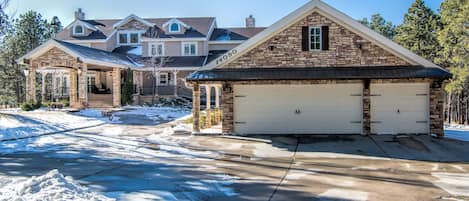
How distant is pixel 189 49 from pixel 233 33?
449 cm

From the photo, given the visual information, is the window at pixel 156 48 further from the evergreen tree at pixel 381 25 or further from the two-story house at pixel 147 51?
the evergreen tree at pixel 381 25

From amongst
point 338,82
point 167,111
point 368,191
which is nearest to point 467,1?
point 338,82

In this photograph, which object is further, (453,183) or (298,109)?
(298,109)

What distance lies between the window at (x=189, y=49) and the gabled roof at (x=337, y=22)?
1892 cm

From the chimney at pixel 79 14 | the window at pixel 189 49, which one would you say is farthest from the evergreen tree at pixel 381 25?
the chimney at pixel 79 14

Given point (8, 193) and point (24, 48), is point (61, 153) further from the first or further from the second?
point (24, 48)

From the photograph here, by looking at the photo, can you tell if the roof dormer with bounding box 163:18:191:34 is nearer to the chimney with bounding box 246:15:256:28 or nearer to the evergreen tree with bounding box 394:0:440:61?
the chimney with bounding box 246:15:256:28

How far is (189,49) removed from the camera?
34.2 m

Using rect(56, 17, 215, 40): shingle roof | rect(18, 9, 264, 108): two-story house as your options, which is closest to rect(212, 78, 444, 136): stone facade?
rect(18, 9, 264, 108): two-story house

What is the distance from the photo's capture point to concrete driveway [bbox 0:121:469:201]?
22.8ft

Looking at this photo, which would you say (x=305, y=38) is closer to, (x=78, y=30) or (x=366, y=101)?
(x=366, y=101)

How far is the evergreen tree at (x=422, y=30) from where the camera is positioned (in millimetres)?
29812

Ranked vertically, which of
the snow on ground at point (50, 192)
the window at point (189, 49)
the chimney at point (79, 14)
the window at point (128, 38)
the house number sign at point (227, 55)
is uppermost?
the chimney at point (79, 14)

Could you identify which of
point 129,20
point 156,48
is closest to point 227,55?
point 156,48
